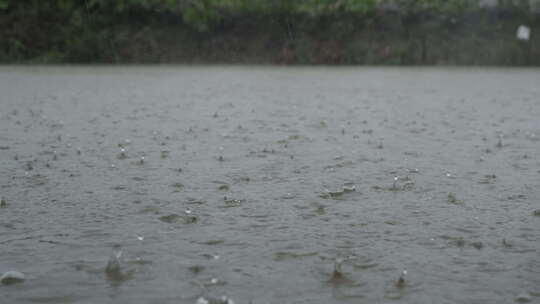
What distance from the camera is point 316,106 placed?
689cm

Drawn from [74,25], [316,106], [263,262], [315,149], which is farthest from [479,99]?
[74,25]

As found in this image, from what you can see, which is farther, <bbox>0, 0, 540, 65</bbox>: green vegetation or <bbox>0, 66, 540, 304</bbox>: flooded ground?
<bbox>0, 0, 540, 65</bbox>: green vegetation

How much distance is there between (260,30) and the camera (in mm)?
16000

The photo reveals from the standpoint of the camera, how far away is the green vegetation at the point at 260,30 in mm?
15266

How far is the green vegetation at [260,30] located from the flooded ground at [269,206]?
30.7 feet

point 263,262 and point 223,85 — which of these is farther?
point 223,85

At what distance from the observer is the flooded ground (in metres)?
1.89

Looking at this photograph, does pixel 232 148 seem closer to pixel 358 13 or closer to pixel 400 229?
pixel 400 229

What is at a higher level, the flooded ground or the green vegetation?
the green vegetation

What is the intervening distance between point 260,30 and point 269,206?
13644 millimetres

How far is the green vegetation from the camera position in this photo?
15266 mm

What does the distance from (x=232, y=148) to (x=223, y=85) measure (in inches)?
202

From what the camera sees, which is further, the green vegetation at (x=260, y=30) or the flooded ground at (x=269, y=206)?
the green vegetation at (x=260, y=30)

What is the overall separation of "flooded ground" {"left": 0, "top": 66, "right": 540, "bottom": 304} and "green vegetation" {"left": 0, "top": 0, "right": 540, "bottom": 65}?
9.36m
